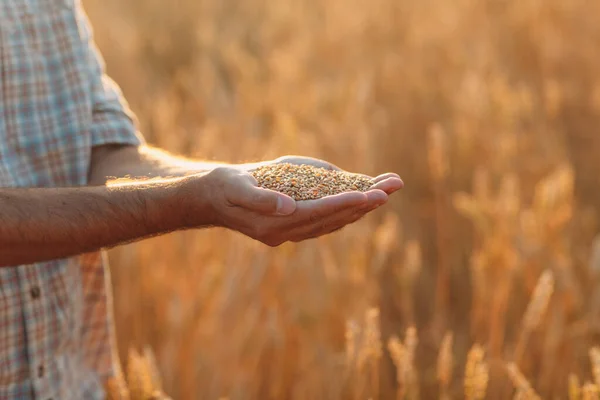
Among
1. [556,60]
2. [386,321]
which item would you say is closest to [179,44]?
[556,60]

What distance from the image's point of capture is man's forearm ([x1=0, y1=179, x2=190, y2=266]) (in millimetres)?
1089

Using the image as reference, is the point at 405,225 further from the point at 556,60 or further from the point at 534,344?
the point at 556,60

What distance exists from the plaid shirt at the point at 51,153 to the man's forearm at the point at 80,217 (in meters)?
0.16

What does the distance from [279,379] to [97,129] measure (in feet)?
2.33

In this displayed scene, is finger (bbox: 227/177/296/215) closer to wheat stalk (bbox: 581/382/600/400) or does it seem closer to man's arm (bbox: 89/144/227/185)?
man's arm (bbox: 89/144/227/185)

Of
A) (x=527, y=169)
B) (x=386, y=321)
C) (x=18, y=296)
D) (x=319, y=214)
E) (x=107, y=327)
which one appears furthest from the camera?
(x=527, y=169)

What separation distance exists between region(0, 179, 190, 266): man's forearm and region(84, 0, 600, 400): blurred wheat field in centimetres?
34

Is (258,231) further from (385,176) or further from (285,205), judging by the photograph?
(385,176)

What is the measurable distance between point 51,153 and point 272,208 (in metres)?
0.48

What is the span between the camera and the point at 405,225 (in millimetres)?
2727

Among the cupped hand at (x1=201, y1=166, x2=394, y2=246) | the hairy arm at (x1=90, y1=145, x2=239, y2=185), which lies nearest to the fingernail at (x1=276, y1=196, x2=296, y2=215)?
the cupped hand at (x1=201, y1=166, x2=394, y2=246)

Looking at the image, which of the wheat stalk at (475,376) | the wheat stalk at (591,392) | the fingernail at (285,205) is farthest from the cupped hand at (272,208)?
the wheat stalk at (591,392)

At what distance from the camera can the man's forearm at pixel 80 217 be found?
42.9 inches

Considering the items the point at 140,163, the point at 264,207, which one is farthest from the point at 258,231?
the point at 140,163
